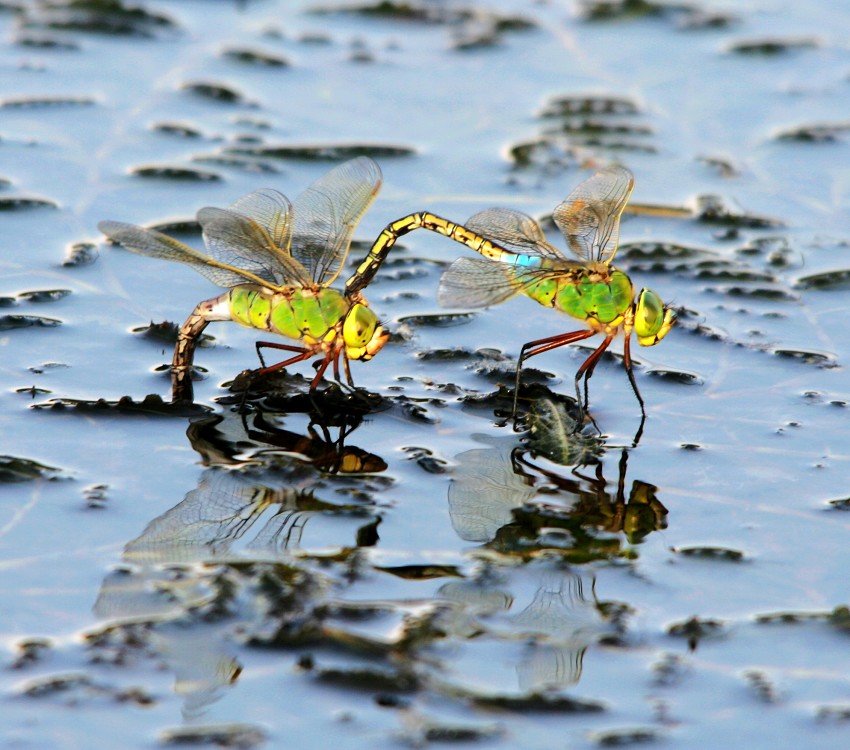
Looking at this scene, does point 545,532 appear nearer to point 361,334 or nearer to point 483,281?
point 361,334

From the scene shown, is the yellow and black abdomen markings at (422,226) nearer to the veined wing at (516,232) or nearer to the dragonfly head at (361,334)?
the veined wing at (516,232)

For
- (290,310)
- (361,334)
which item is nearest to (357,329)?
(361,334)

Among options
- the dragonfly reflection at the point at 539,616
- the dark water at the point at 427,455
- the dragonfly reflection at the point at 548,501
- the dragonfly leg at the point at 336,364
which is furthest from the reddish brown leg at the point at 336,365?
the dragonfly reflection at the point at 539,616

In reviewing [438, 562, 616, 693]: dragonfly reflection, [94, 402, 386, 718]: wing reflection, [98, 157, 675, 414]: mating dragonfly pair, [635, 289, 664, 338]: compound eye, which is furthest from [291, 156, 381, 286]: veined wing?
[438, 562, 616, 693]: dragonfly reflection

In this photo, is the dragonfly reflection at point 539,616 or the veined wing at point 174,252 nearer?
the dragonfly reflection at point 539,616

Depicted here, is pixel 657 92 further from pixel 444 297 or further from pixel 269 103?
pixel 444 297

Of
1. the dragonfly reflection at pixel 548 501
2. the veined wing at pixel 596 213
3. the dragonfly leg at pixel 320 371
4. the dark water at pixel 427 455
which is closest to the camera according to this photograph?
the dark water at pixel 427 455
